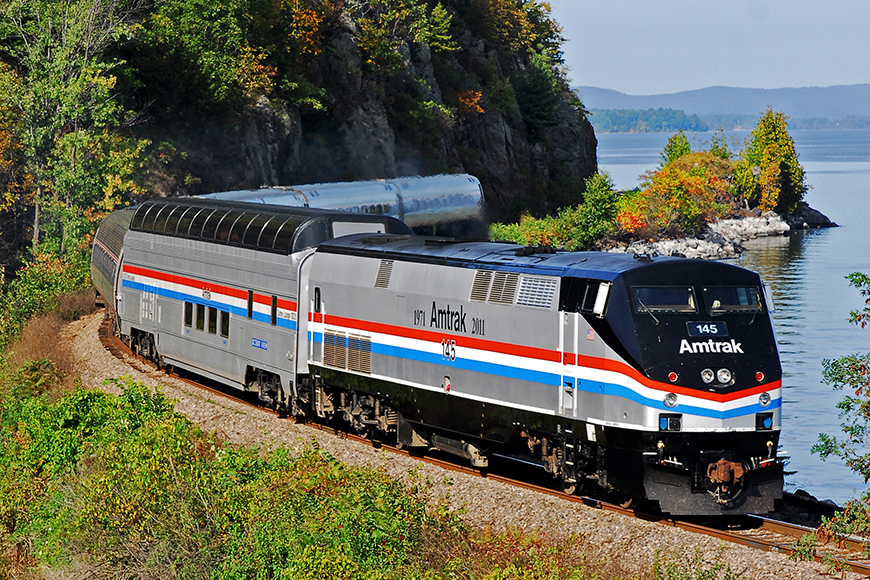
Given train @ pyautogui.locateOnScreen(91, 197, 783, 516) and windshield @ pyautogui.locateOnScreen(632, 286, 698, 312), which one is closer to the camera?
train @ pyautogui.locateOnScreen(91, 197, 783, 516)

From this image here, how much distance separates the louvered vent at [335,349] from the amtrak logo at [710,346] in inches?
324

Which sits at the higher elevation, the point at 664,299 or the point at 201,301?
the point at 664,299

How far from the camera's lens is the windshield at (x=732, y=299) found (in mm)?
16328

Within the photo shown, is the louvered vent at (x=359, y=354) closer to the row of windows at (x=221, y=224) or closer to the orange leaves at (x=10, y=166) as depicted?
the row of windows at (x=221, y=224)

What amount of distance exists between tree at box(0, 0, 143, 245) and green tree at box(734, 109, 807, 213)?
83650mm

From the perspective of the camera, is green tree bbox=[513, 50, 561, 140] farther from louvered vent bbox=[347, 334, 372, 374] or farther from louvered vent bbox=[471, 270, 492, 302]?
louvered vent bbox=[471, 270, 492, 302]

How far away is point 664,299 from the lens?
52.9 feet

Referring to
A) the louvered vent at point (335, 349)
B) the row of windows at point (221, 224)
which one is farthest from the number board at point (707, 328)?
the row of windows at point (221, 224)

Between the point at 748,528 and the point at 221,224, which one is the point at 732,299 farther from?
the point at 221,224

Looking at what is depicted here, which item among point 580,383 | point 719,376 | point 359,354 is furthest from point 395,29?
point 719,376

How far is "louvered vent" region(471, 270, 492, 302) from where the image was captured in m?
17.9

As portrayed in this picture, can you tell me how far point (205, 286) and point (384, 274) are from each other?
8.30 meters

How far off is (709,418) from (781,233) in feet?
326

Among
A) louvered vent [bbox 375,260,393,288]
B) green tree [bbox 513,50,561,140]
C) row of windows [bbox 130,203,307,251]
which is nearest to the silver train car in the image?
row of windows [bbox 130,203,307,251]
